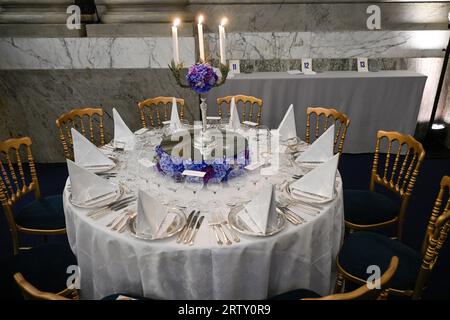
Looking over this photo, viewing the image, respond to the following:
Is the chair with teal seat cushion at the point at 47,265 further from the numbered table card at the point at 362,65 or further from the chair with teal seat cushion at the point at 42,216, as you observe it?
the numbered table card at the point at 362,65

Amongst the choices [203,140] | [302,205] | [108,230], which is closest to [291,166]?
[302,205]

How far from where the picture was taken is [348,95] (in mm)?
4383

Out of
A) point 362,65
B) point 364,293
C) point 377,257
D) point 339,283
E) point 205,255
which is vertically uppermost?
point 362,65

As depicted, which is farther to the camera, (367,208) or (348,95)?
(348,95)

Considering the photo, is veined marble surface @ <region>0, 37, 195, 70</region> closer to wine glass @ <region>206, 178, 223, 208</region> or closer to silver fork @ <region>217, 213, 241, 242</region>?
wine glass @ <region>206, 178, 223, 208</region>

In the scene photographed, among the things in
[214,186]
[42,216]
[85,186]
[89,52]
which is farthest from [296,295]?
[89,52]

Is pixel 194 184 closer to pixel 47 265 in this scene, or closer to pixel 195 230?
pixel 195 230

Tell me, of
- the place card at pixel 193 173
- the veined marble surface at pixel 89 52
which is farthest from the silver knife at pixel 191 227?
the veined marble surface at pixel 89 52

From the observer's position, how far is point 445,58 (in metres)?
4.43

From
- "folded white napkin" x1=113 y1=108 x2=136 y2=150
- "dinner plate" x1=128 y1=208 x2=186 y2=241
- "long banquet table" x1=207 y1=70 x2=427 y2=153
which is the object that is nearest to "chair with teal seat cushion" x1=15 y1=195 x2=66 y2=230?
"folded white napkin" x1=113 y1=108 x2=136 y2=150

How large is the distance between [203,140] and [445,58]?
366 cm

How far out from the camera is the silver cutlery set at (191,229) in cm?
163

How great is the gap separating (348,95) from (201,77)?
110 inches
